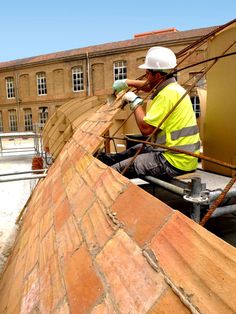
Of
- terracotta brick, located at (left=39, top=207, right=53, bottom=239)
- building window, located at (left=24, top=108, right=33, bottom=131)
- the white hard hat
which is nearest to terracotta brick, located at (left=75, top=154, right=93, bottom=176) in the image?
terracotta brick, located at (left=39, top=207, right=53, bottom=239)

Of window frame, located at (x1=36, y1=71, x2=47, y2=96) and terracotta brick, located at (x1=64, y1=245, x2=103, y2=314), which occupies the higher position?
window frame, located at (x1=36, y1=71, x2=47, y2=96)

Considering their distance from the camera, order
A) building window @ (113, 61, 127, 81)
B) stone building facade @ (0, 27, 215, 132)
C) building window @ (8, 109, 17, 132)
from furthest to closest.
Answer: building window @ (8, 109, 17, 132)
building window @ (113, 61, 127, 81)
stone building facade @ (0, 27, 215, 132)

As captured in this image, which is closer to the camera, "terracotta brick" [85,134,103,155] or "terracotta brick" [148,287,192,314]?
"terracotta brick" [148,287,192,314]

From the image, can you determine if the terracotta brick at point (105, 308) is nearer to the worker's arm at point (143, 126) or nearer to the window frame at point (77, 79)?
the worker's arm at point (143, 126)

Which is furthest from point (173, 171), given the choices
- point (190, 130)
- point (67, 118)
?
point (67, 118)

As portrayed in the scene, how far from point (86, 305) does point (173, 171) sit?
5.55ft

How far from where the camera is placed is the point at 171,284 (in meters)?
1.02

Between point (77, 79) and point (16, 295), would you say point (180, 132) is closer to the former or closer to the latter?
point (16, 295)

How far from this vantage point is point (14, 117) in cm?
3409

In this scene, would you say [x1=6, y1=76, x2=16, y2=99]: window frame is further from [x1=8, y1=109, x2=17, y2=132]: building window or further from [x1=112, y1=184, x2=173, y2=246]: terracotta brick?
[x1=112, y1=184, x2=173, y2=246]: terracotta brick

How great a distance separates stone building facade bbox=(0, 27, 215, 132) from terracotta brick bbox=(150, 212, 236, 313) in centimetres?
2265

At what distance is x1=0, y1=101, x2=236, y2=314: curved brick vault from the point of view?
0.99 meters

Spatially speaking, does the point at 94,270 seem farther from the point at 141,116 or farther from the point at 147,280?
the point at 141,116

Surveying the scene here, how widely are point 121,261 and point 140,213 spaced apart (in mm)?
266
